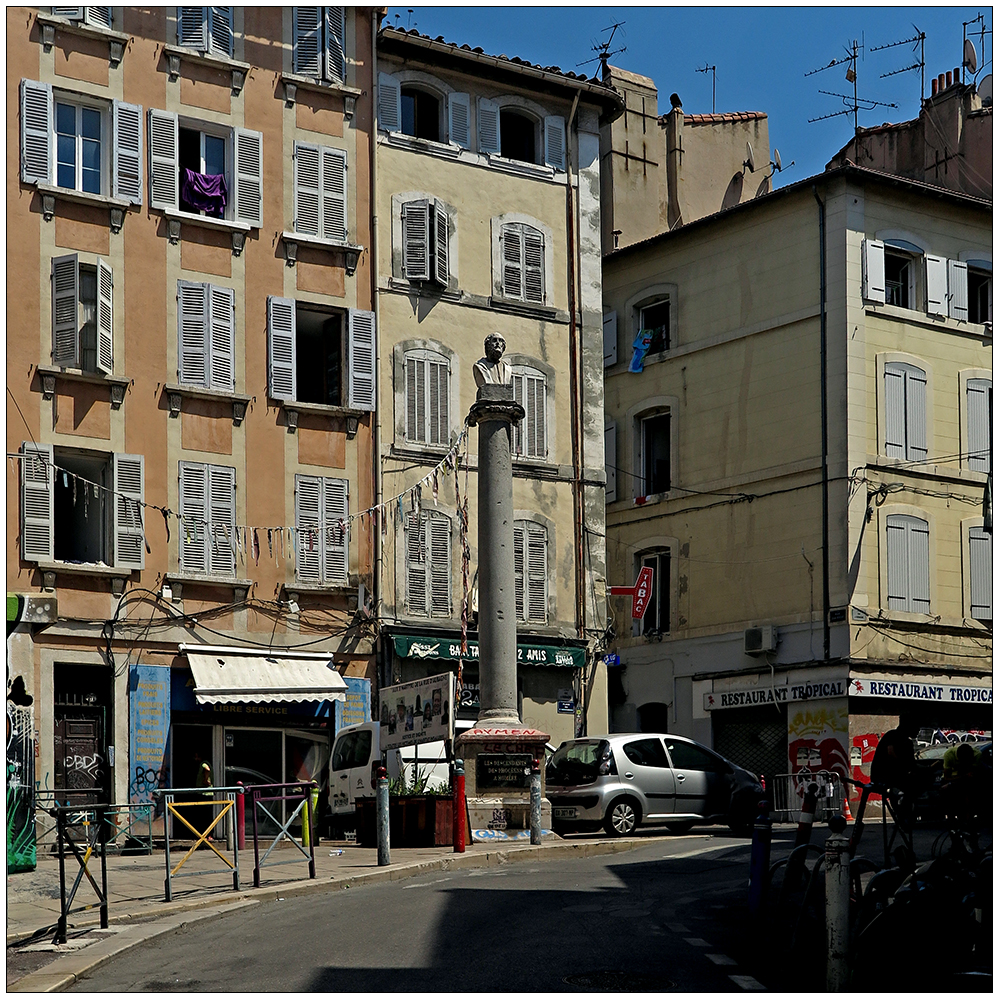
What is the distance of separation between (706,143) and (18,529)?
22.2m

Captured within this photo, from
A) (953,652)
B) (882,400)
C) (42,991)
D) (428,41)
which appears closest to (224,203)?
(428,41)

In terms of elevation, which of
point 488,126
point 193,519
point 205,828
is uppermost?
point 488,126

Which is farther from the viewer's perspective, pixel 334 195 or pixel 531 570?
pixel 531 570

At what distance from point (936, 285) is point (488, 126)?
10.9 metres

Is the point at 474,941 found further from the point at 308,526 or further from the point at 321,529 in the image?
the point at 321,529

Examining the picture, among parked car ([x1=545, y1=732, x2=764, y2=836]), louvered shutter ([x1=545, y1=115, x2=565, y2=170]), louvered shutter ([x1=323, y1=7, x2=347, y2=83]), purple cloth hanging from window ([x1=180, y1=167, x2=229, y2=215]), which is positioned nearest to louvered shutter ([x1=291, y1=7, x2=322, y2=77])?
louvered shutter ([x1=323, y1=7, x2=347, y2=83])

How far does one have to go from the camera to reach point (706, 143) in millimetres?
41188

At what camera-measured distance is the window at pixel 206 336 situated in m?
28.1

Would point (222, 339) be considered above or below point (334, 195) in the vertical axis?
below

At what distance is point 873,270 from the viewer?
115 feet

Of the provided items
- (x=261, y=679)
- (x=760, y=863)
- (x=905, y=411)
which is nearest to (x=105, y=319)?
(x=261, y=679)

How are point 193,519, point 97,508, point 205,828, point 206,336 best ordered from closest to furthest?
point 205,828
point 97,508
point 193,519
point 206,336

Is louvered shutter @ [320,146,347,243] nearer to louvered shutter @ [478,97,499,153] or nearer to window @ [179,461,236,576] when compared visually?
louvered shutter @ [478,97,499,153]

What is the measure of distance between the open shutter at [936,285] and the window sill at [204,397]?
52.5ft
